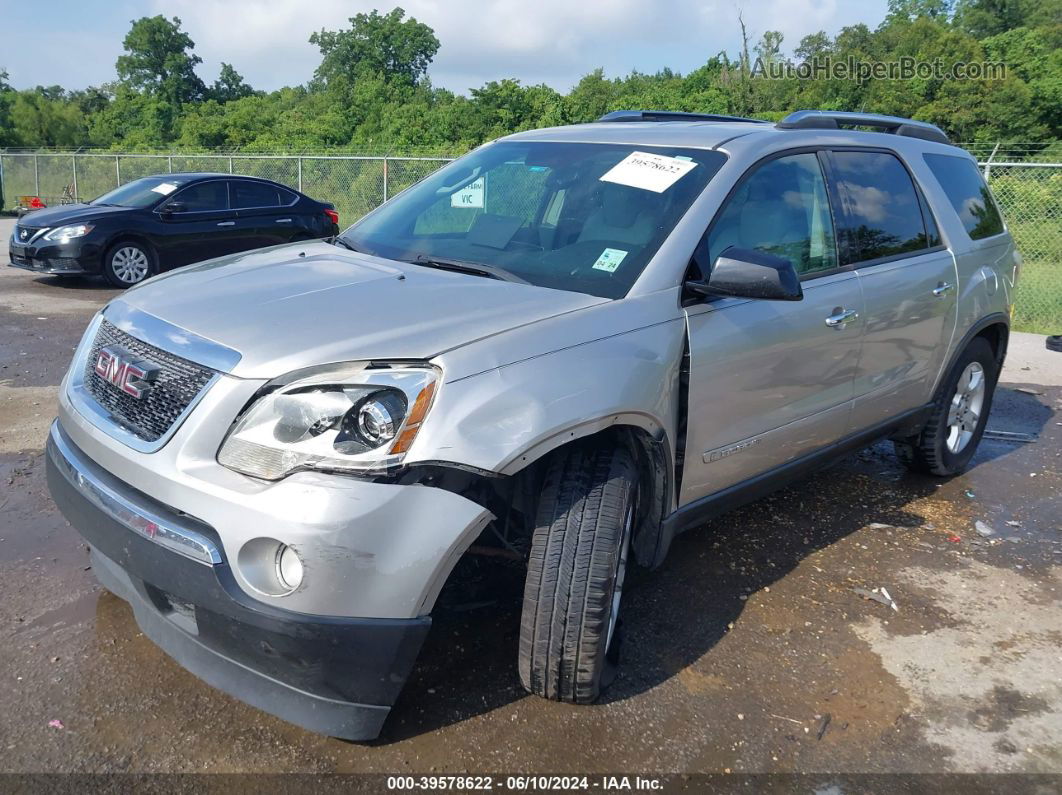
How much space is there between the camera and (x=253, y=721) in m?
2.84

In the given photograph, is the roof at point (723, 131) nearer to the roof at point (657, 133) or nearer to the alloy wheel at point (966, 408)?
the roof at point (657, 133)

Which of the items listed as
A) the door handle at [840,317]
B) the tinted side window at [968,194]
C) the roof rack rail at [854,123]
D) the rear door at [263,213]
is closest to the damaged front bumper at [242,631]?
the door handle at [840,317]

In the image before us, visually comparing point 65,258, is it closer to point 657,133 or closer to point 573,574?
point 657,133

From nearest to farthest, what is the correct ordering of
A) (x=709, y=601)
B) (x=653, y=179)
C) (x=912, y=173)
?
(x=653, y=179) → (x=709, y=601) → (x=912, y=173)

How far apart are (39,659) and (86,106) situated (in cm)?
7068

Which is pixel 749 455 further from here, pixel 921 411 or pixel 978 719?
pixel 921 411

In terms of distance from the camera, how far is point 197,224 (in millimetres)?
11883

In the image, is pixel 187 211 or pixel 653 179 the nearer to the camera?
pixel 653 179

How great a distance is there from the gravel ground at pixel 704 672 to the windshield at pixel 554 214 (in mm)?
1251

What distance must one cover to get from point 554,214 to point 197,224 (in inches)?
374

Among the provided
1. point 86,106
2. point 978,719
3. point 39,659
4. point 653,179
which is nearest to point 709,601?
point 978,719

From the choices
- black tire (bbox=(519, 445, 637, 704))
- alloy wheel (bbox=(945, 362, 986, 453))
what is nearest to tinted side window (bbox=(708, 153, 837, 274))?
black tire (bbox=(519, 445, 637, 704))

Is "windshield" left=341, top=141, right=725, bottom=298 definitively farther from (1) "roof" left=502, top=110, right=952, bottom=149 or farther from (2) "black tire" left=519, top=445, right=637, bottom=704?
(2) "black tire" left=519, top=445, right=637, bottom=704

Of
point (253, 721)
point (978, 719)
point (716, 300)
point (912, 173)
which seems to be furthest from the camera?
point (912, 173)
